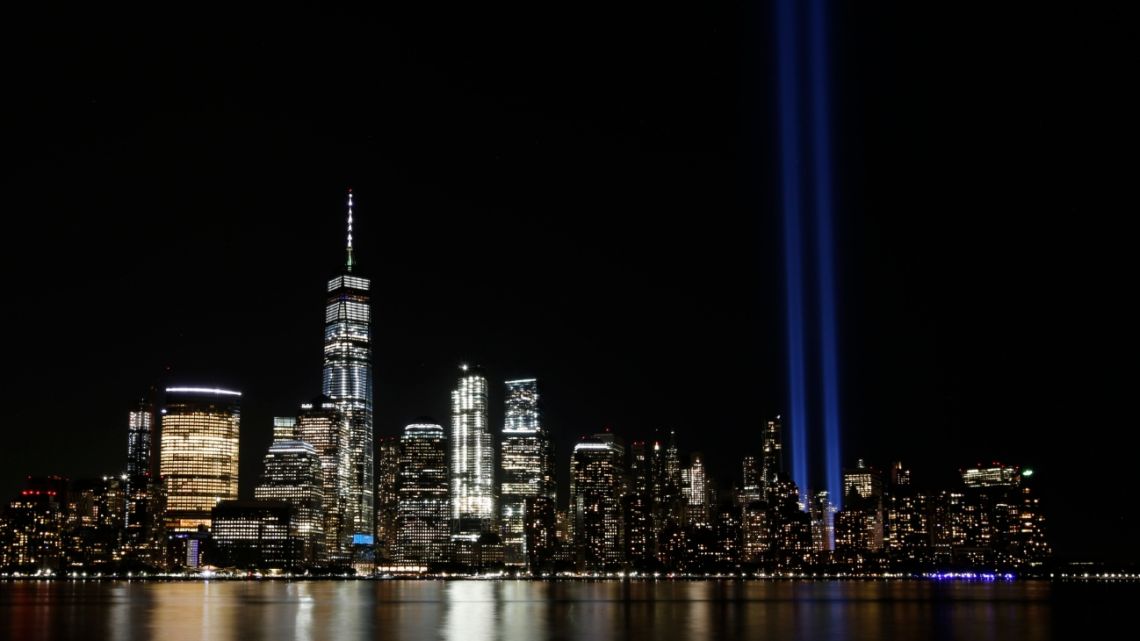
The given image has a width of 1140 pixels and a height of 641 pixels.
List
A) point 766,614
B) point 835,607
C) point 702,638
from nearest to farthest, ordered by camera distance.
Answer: point 702,638 < point 766,614 < point 835,607

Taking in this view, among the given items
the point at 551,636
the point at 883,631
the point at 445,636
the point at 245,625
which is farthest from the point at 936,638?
the point at 245,625

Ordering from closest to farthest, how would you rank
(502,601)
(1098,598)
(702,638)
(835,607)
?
(702,638), (835,607), (502,601), (1098,598)

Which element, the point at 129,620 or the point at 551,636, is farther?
the point at 129,620

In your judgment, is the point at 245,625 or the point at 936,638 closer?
the point at 936,638

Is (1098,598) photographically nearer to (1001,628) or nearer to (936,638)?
(1001,628)

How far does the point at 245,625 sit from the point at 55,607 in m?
36.9

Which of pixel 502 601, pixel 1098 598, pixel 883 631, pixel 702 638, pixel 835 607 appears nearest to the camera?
pixel 702 638

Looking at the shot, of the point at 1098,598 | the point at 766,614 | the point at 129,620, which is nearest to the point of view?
the point at 129,620

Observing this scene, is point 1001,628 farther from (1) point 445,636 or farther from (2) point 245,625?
(2) point 245,625

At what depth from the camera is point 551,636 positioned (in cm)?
7181

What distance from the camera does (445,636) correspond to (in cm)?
7331

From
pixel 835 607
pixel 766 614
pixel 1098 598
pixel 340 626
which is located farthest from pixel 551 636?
pixel 1098 598

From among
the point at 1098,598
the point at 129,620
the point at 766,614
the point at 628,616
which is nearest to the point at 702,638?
the point at 628,616

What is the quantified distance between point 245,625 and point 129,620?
12134 mm
